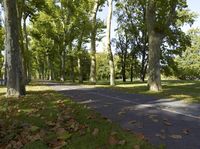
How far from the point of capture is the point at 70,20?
57.8 metres

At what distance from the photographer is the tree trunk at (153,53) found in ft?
85.3

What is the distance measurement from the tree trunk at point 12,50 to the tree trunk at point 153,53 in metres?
10.0

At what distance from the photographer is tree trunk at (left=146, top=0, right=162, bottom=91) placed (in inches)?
1023

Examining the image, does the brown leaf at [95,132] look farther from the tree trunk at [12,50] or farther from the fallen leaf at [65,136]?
the tree trunk at [12,50]

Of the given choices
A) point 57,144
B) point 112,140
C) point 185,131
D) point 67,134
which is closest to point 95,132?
point 67,134

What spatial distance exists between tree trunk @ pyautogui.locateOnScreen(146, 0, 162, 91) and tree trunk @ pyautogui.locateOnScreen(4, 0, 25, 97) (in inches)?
394

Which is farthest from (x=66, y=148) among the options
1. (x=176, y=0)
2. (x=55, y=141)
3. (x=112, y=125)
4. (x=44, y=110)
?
(x=176, y=0)

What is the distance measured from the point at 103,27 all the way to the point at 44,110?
51.3 m

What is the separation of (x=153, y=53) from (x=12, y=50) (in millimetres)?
10453

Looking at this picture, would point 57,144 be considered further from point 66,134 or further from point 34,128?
point 34,128

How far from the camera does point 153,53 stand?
85.4 feet

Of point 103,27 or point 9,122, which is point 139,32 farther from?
point 9,122

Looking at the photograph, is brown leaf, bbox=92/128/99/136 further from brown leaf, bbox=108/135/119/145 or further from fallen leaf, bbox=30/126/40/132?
fallen leaf, bbox=30/126/40/132

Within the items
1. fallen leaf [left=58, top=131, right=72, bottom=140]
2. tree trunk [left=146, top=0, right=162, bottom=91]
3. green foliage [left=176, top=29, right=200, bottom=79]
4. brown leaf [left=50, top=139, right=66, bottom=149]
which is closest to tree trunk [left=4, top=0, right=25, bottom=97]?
tree trunk [left=146, top=0, right=162, bottom=91]
